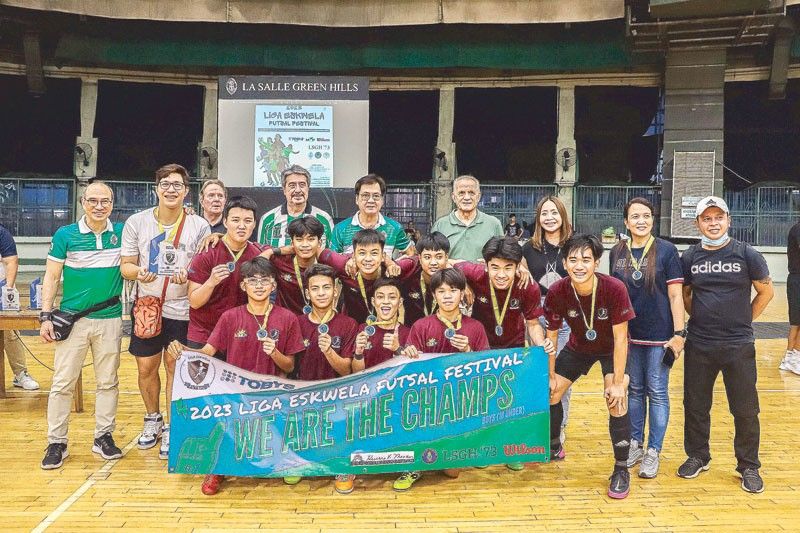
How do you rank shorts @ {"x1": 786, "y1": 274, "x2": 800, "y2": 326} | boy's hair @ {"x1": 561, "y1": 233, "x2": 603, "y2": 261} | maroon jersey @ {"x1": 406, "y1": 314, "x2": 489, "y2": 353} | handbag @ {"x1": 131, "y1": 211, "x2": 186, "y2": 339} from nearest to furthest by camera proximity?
boy's hair @ {"x1": 561, "y1": 233, "x2": 603, "y2": 261} < maroon jersey @ {"x1": 406, "y1": 314, "x2": 489, "y2": 353} < handbag @ {"x1": 131, "y1": 211, "x2": 186, "y2": 339} < shorts @ {"x1": 786, "y1": 274, "x2": 800, "y2": 326}

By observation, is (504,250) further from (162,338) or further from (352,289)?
(162,338)

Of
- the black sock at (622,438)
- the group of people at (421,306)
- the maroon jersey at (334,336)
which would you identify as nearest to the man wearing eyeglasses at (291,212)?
the group of people at (421,306)

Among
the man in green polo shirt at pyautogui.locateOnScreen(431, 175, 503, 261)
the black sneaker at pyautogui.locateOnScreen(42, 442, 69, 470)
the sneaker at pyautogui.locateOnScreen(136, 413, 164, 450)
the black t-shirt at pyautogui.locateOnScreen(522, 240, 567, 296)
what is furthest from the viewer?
the man in green polo shirt at pyautogui.locateOnScreen(431, 175, 503, 261)

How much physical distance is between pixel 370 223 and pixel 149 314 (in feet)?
4.97

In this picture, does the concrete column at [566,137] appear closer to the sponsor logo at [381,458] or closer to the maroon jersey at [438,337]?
the maroon jersey at [438,337]

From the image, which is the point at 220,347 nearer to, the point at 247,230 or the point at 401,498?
the point at 247,230

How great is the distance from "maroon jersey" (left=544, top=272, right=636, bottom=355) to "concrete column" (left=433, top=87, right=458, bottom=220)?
11.5 m

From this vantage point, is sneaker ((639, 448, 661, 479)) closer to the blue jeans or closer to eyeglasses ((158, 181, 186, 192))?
the blue jeans

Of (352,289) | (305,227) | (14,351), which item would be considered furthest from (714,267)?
(14,351)

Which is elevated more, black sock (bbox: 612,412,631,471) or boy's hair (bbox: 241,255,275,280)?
boy's hair (bbox: 241,255,275,280)

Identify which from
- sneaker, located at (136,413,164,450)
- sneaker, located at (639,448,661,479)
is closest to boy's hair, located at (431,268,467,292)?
sneaker, located at (639,448,661,479)

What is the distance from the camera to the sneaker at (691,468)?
352 centimetres

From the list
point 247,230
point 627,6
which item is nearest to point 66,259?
point 247,230

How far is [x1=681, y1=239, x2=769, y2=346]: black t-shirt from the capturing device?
3344 mm
